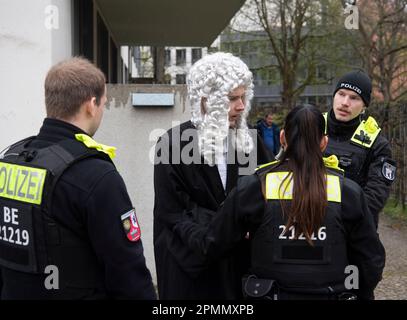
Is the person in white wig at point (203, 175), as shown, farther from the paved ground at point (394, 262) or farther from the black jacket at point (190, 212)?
the paved ground at point (394, 262)

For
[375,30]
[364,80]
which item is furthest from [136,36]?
[364,80]

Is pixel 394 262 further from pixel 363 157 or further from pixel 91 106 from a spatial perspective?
pixel 91 106

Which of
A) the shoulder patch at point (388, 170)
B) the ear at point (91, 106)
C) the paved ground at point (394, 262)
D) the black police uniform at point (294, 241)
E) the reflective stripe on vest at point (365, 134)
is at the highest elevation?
the ear at point (91, 106)

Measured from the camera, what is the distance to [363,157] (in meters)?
3.15

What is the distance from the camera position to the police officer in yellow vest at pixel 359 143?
3.04 metres

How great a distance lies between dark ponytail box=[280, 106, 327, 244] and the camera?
2084 millimetres

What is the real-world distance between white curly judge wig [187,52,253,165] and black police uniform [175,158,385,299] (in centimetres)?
33

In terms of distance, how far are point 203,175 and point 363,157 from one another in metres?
1.20

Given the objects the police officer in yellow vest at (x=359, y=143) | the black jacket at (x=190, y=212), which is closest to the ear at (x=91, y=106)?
the black jacket at (x=190, y=212)

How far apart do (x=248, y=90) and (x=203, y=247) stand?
0.80m

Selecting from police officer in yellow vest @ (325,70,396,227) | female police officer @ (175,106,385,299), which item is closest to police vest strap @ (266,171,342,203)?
female police officer @ (175,106,385,299)
